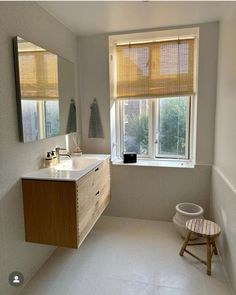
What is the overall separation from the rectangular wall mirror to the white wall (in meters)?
→ 0.40

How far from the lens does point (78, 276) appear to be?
1998 millimetres

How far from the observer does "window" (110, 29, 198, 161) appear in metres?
2.77

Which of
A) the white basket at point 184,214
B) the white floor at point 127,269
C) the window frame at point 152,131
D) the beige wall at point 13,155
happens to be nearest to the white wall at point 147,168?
the white basket at point 184,214

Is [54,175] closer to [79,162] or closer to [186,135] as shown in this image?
[79,162]

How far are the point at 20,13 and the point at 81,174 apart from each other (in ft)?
4.48

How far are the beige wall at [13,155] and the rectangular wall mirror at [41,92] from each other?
0.20ft

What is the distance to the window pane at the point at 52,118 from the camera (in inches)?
83.8

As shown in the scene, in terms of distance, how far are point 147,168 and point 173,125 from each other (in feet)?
2.22

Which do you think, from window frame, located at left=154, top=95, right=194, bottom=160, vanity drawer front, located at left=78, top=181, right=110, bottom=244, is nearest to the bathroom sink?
vanity drawer front, located at left=78, top=181, right=110, bottom=244

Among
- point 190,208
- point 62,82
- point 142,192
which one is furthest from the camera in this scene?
point 142,192

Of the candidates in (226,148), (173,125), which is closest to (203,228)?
(226,148)

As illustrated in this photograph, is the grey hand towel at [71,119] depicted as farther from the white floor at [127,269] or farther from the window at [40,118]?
the white floor at [127,269]

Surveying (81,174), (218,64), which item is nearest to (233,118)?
(218,64)

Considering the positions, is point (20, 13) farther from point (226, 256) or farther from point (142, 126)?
point (226, 256)
